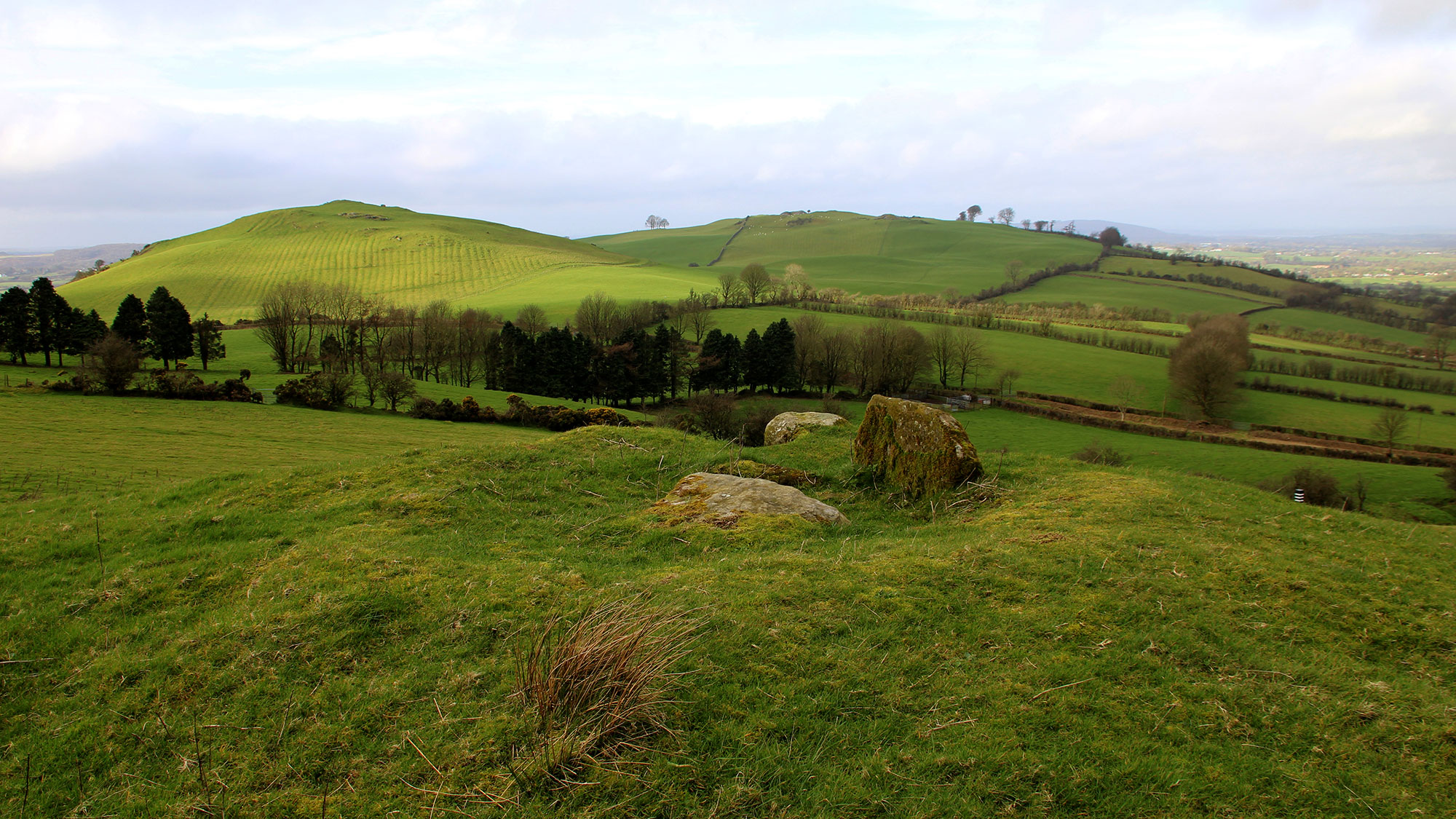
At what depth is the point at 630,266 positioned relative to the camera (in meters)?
150

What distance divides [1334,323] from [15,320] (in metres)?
146

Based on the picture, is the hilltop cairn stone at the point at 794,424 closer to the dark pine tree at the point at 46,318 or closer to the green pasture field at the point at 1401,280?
the dark pine tree at the point at 46,318

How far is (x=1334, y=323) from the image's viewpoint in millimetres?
96062

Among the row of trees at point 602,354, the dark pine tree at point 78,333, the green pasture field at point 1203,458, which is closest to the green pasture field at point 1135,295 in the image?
the row of trees at point 602,354

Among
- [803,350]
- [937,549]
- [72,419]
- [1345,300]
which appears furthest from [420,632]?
[1345,300]

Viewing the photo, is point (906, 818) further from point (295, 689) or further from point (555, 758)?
point (295, 689)

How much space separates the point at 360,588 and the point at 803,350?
227ft

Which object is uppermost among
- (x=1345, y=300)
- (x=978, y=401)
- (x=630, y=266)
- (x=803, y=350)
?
(x=630, y=266)

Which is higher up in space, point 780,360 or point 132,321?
point 132,321

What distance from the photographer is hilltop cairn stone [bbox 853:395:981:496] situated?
1274 centimetres

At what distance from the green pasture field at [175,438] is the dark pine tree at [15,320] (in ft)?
59.3

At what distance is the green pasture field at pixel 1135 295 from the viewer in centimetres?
10875

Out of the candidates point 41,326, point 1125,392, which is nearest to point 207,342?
point 41,326

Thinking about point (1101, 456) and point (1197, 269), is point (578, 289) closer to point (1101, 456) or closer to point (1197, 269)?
point (1101, 456)
